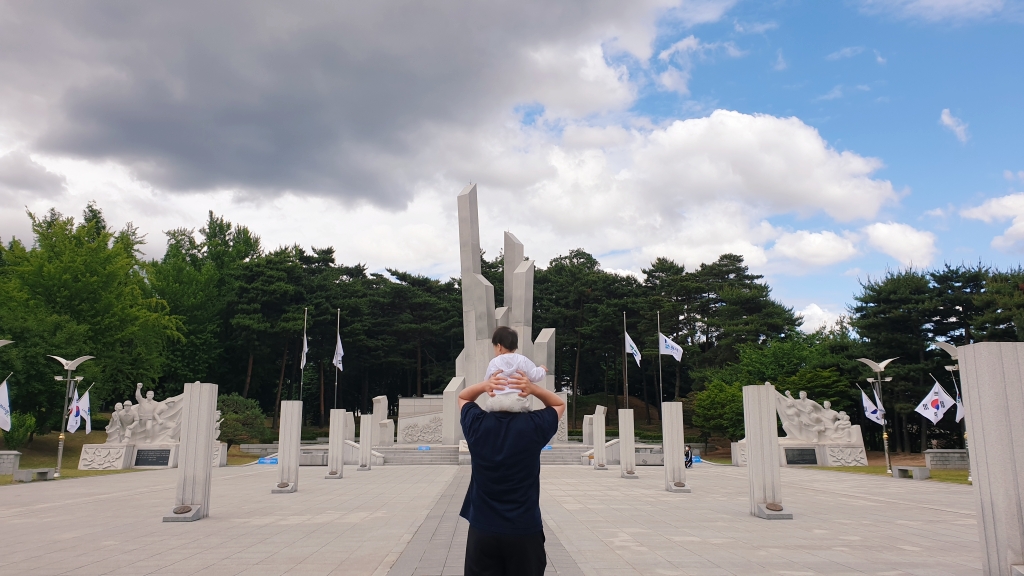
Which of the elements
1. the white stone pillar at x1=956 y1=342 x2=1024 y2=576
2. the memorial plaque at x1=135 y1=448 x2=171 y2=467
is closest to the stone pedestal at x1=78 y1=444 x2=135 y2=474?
the memorial plaque at x1=135 y1=448 x2=171 y2=467

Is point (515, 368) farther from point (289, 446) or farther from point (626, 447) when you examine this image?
point (626, 447)

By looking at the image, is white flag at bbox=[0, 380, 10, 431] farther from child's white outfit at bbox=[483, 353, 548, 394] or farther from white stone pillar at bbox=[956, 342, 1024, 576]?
white stone pillar at bbox=[956, 342, 1024, 576]

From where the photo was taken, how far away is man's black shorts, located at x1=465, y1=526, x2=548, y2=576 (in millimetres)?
2635

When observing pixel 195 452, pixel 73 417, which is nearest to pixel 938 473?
pixel 195 452

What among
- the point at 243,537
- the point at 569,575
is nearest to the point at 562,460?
the point at 243,537

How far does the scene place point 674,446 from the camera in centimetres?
1305

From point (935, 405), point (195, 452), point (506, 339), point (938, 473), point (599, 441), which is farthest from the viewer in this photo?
point (599, 441)

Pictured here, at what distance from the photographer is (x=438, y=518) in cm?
898

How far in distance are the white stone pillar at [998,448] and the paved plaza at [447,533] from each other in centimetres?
73

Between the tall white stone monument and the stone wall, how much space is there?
13891mm

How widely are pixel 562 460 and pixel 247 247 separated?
35.2 meters

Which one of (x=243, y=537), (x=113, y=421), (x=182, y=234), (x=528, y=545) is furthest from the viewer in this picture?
(x=182, y=234)

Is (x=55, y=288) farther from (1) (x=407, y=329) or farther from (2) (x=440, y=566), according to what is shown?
(2) (x=440, y=566)

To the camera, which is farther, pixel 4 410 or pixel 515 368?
pixel 4 410
